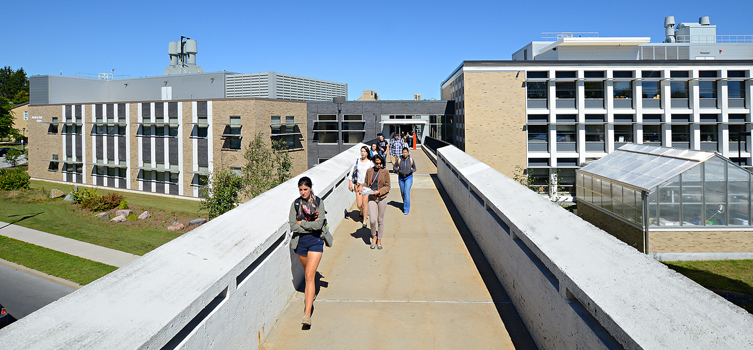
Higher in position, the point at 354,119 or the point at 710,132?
the point at 354,119

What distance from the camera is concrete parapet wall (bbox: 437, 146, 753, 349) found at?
261 cm

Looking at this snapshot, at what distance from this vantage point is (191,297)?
3211 millimetres

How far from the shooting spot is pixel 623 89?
144 feet

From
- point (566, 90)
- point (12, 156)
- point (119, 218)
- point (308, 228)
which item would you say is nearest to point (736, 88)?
point (566, 90)

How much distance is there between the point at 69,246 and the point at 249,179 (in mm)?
11959

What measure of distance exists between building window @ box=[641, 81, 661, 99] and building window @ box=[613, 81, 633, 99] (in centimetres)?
118

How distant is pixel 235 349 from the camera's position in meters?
3.94

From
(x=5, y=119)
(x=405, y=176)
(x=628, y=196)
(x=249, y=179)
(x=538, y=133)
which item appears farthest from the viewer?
(x=5, y=119)

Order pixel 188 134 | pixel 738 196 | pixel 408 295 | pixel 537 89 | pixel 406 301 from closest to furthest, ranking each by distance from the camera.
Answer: pixel 406 301 → pixel 408 295 → pixel 738 196 → pixel 188 134 → pixel 537 89

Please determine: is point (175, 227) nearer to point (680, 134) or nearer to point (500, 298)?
point (500, 298)

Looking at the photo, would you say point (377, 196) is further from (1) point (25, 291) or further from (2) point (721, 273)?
(2) point (721, 273)

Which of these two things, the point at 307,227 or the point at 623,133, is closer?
the point at 307,227

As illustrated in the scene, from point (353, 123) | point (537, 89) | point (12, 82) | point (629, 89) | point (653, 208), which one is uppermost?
point (12, 82)

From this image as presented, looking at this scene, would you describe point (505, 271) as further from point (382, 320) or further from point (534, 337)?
point (382, 320)
